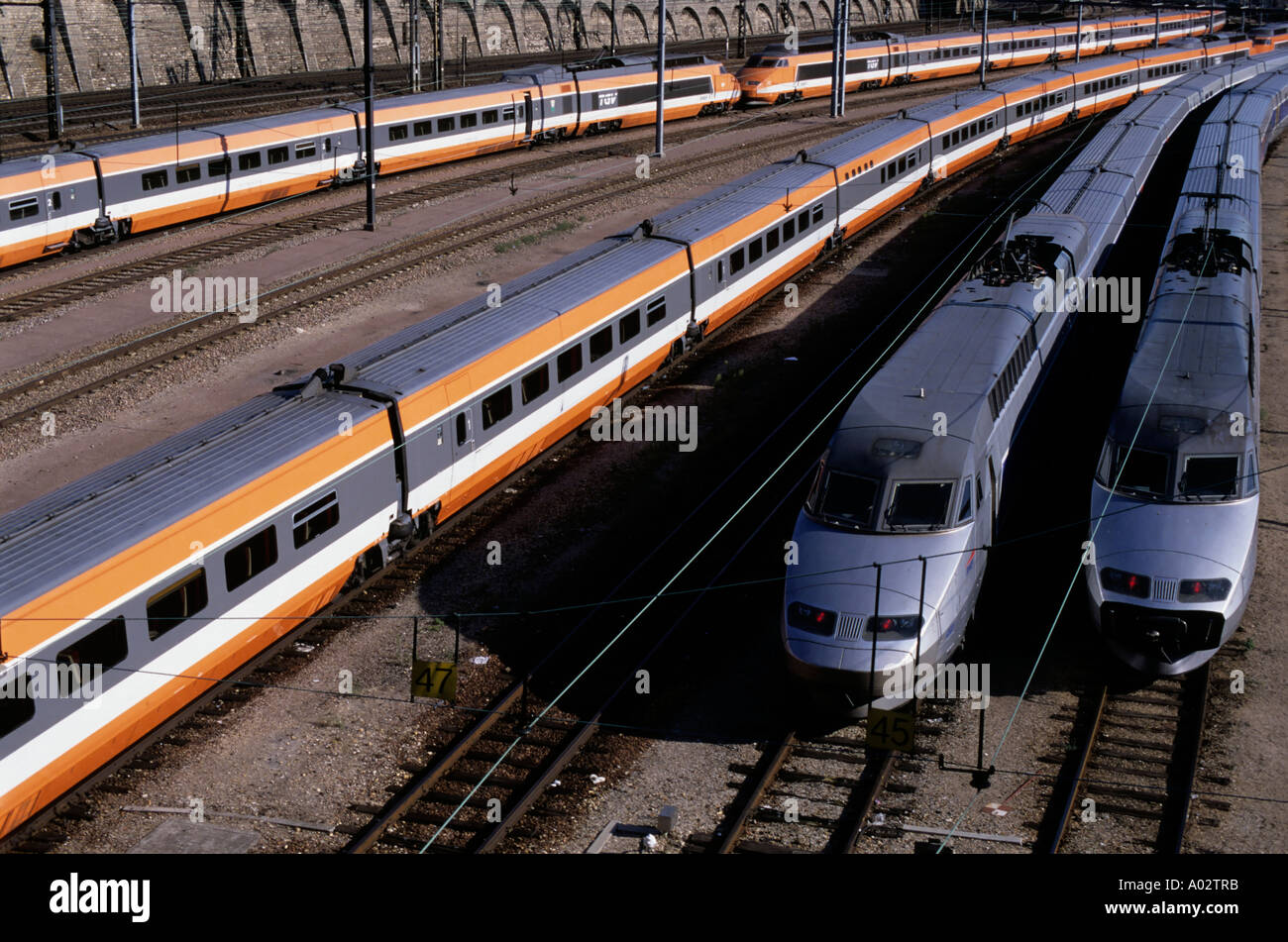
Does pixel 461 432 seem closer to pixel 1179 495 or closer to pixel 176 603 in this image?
pixel 176 603

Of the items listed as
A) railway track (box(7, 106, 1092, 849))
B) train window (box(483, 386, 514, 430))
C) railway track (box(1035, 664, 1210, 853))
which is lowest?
railway track (box(1035, 664, 1210, 853))

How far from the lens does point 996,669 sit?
1689 cm

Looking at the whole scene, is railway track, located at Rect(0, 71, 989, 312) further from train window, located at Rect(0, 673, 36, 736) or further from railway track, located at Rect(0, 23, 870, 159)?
train window, located at Rect(0, 673, 36, 736)

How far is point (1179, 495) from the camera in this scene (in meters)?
16.8

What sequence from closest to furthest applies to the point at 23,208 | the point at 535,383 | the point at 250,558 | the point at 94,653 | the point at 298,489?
1. the point at 94,653
2. the point at 250,558
3. the point at 298,489
4. the point at 535,383
5. the point at 23,208

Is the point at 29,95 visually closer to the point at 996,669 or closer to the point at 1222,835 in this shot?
the point at 996,669

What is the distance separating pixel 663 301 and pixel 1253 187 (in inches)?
733

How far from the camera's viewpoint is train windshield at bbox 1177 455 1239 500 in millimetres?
16781

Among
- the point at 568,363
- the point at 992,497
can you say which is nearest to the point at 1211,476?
the point at 992,497

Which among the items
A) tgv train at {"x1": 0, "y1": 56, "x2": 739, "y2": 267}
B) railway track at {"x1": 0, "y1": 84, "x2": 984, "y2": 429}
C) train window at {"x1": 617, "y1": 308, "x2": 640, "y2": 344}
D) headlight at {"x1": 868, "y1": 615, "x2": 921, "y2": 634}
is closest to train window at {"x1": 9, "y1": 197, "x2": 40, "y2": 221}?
tgv train at {"x1": 0, "y1": 56, "x2": 739, "y2": 267}

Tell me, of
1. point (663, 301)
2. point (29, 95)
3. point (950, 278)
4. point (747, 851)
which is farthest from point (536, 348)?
point (29, 95)

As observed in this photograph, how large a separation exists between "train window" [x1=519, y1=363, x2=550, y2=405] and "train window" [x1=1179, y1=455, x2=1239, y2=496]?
33.7ft

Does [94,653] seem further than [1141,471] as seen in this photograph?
No

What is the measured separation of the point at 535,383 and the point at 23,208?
721 inches
